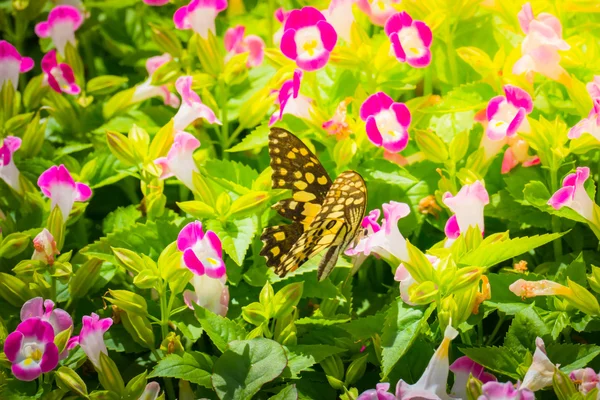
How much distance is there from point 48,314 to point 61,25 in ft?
2.21

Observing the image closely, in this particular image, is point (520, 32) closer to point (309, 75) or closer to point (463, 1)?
point (463, 1)

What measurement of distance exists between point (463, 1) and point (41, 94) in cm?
77

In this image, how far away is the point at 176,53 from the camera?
1.56 metres

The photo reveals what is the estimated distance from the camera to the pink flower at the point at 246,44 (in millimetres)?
1594

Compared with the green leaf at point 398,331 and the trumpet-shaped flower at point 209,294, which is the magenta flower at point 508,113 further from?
the trumpet-shaped flower at point 209,294

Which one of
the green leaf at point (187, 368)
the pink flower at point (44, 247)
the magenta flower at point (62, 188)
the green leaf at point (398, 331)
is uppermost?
the magenta flower at point (62, 188)

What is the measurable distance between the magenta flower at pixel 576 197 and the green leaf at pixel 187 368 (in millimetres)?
503

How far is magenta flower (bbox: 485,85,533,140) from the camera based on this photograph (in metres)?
1.20

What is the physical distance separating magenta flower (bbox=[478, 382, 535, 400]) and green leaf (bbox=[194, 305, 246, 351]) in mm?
324

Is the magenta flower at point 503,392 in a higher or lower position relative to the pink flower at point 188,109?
lower

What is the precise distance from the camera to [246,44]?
1.61 m

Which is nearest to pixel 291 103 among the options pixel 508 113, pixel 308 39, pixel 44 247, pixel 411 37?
pixel 308 39

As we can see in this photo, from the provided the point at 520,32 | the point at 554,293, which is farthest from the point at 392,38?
the point at 554,293

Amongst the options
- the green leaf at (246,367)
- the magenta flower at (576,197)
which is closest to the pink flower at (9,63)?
the green leaf at (246,367)
